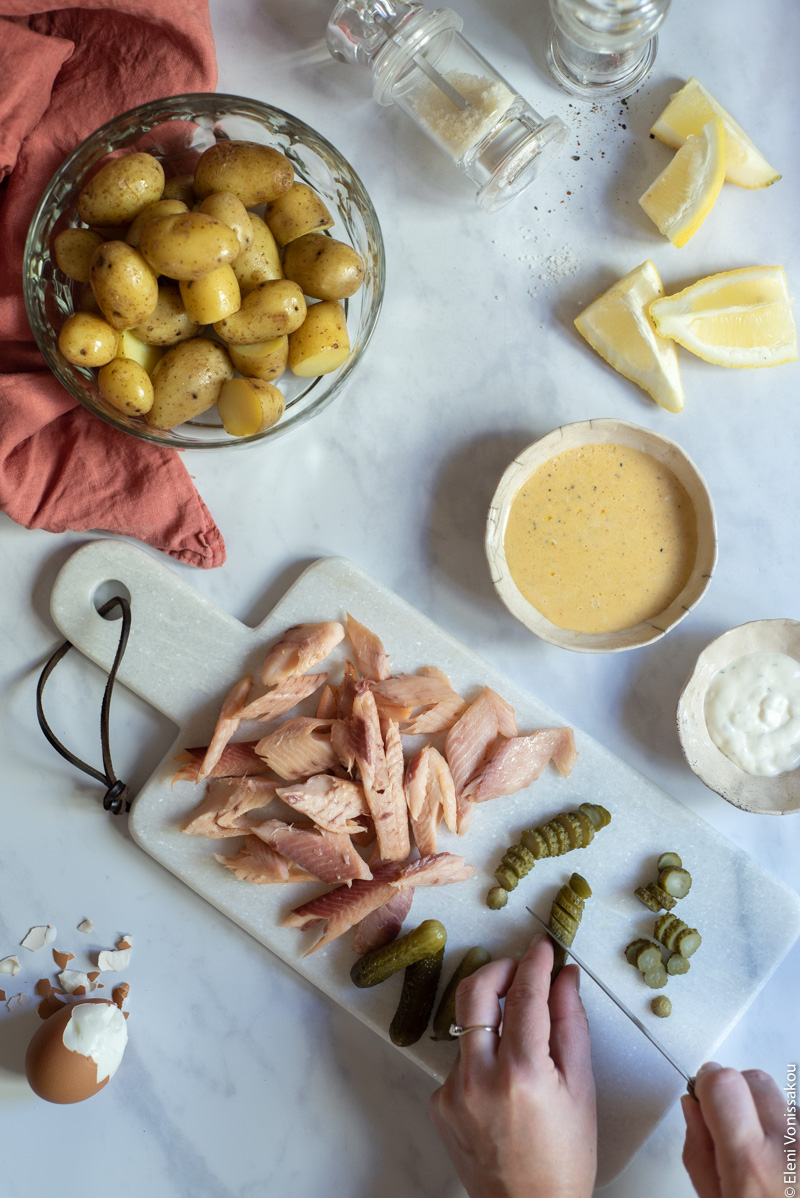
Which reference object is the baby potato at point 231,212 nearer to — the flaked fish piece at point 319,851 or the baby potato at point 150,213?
the baby potato at point 150,213

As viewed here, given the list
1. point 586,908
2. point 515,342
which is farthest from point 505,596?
point 586,908

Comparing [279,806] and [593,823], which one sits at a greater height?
[593,823]

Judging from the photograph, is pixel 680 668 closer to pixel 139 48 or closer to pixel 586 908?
pixel 586 908

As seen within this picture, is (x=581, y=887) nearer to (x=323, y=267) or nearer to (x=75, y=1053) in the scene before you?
(x=75, y=1053)

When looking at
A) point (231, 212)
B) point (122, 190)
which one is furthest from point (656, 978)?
point (122, 190)

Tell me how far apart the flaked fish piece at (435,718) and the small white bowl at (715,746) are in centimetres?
36

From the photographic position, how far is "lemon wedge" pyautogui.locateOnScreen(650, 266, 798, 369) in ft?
4.44

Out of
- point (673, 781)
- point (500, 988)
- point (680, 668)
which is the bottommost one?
point (500, 988)

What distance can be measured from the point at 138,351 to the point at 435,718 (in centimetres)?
72

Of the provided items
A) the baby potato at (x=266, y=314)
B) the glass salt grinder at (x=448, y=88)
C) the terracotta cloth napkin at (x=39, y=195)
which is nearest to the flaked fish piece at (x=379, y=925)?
the terracotta cloth napkin at (x=39, y=195)

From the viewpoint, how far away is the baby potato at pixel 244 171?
112cm

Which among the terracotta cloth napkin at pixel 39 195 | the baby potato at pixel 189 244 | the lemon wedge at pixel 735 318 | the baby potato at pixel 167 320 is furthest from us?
the lemon wedge at pixel 735 318

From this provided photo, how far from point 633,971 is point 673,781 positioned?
1.06 ft

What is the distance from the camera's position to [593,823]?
1377 mm
